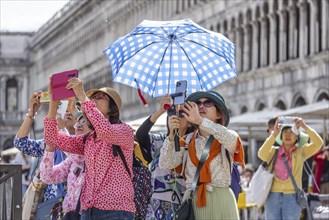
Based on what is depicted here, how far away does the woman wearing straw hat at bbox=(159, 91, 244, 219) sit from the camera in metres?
7.56

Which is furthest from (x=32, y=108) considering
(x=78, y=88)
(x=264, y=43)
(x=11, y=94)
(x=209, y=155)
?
(x=11, y=94)

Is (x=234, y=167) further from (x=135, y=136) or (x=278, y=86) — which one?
(x=278, y=86)

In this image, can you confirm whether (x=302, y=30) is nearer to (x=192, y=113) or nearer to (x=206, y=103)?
(x=206, y=103)

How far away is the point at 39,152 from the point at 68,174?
0.78 metres

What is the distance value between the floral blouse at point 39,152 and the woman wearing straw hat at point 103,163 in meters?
1.24

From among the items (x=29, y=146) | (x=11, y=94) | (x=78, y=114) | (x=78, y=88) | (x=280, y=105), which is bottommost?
(x=29, y=146)

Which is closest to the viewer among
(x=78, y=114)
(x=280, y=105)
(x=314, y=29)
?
(x=78, y=114)

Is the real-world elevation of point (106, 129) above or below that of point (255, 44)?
below

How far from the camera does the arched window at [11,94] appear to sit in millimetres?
94312

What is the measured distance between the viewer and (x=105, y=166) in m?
7.85

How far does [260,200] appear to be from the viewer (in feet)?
38.9

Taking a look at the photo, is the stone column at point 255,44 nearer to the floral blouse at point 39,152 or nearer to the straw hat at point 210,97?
the floral blouse at point 39,152

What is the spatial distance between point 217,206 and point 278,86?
24.5 metres

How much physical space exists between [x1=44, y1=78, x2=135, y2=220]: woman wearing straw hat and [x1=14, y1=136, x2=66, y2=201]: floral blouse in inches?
48.9
